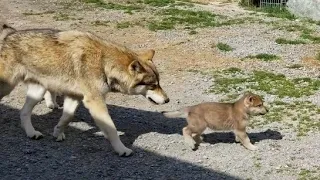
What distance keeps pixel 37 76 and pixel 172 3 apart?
37.3ft

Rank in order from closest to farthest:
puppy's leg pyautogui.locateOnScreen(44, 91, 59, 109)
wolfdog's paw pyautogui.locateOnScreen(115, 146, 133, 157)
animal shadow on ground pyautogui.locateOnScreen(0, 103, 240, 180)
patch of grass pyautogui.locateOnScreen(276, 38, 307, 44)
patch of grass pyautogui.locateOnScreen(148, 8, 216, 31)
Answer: animal shadow on ground pyautogui.locateOnScreen(0, 103, 240, 180) < wolfdog's paw pyautogui.locateOnScreen(115, 146, 133, 157) < puppy's leg pyautogui.locateOnScreen(44, 91, 59, 109) < patch of grass pyautogui.locateOnScreen(276, 38, 307, 44) < patch of grass pyautogui.locateOnScreen(148, 8, 216, 31)

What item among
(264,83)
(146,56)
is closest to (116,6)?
(264,83)

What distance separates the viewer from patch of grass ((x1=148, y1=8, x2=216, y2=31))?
15.6 m

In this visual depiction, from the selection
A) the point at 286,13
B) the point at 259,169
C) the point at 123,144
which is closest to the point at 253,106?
the point at 259,169

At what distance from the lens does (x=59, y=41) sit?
7.77m

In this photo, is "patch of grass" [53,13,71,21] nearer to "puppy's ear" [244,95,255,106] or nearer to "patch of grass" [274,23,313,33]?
"patch of grass" [274,23,313,33]

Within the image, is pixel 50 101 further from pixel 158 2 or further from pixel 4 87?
pixel 158 2

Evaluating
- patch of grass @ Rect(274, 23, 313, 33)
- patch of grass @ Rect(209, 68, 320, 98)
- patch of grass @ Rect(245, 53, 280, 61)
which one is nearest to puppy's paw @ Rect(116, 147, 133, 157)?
patch of grass @ Rect(209, 68, 320, 98)

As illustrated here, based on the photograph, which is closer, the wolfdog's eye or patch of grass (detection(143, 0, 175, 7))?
the wolfdog's eye

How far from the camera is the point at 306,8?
17.2 metres

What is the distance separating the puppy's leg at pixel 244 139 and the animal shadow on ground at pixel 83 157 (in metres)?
0.75

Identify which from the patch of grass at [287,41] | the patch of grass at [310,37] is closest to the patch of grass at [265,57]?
the patch of grass at [287,41]

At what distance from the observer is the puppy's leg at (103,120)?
7.52 metres

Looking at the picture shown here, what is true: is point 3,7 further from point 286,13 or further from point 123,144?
point 123,144
